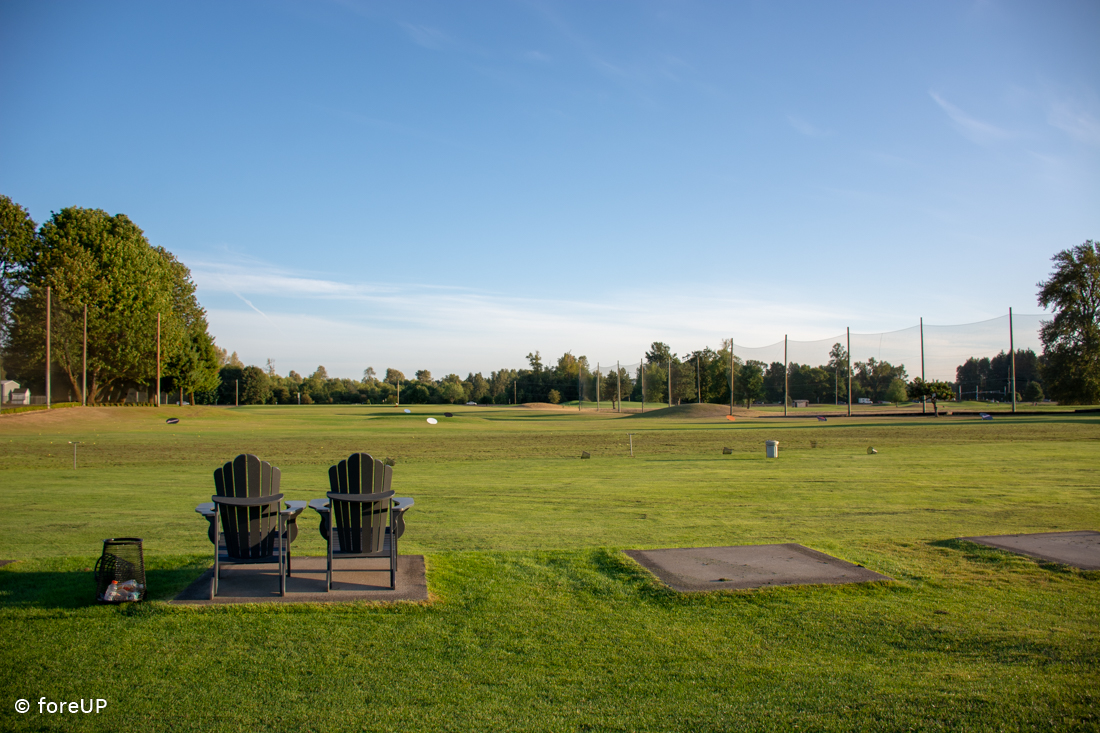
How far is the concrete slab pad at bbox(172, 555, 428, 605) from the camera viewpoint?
202 inches

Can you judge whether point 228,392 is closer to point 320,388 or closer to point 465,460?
point 320,388

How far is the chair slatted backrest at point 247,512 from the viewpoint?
17.8 feet

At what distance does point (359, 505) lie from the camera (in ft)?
18.3

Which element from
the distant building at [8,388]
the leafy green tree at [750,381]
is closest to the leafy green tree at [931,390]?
the leafy green tree at [750,381]

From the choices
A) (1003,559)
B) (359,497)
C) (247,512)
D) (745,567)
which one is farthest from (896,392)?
(247,512)

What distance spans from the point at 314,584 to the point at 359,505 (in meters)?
0.78

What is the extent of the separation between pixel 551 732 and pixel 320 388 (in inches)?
4340

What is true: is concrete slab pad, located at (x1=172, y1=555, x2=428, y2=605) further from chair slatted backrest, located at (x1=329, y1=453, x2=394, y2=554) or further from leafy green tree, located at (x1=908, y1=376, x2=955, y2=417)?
leafy green tree, located at (x1=908, y1=376, x2=955, y2=417)

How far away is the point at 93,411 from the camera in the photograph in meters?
39.7

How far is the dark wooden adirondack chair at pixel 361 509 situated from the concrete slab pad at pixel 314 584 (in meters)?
0.16

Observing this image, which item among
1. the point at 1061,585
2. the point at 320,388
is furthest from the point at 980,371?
the point at 320,388

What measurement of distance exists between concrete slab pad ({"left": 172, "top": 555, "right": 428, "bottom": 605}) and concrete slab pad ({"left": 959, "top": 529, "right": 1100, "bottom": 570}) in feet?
19.4

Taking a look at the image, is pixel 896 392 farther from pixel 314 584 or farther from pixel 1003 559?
pixel 314 584

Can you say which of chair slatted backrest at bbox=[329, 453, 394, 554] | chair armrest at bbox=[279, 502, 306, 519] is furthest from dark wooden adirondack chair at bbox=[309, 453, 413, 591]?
chair armrest at bbox=[279, 502, 306, 519]
